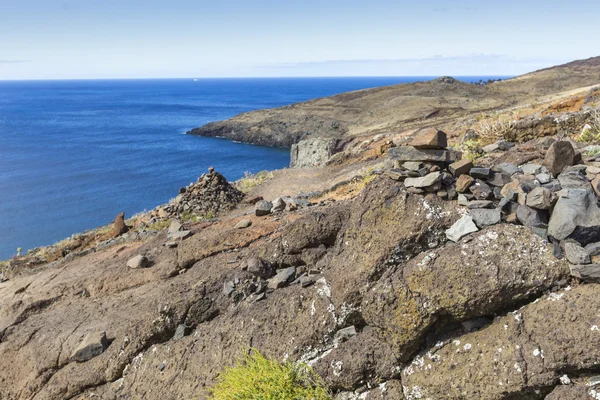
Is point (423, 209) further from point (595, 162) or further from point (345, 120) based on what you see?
point (345, 120)

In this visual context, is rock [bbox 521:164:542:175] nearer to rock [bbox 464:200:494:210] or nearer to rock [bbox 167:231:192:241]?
rock [bbox 464:200:494:210]

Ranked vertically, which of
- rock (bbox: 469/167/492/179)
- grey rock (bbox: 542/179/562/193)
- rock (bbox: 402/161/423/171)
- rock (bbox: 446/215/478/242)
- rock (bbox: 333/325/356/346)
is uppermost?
rock (bbox: 402/161/423/171)

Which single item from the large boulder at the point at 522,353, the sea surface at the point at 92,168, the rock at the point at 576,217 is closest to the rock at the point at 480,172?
the rock at the point at 576,217

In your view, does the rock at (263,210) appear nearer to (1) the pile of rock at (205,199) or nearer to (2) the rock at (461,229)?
(2) the rock at (461,229)

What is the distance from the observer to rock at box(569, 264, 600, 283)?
4.96 metres

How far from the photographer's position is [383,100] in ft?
355

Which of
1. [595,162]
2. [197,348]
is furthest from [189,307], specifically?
[595,162]

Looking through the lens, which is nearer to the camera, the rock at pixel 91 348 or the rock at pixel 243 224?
the rock at pixel 91 348

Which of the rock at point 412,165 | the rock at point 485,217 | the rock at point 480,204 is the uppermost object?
the rock at point 412,165

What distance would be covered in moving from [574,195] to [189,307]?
7.37m

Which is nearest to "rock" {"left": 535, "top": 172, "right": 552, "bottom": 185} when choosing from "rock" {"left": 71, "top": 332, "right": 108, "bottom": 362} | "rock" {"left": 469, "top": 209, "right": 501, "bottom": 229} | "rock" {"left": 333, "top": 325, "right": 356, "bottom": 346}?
"rock" {"left": 469, "top": 209, "right": 501, "bottom": 229}

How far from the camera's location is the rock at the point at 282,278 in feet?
27.9

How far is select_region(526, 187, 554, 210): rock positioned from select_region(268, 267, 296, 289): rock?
4665 millimetres

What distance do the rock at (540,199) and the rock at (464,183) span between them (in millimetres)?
1056
